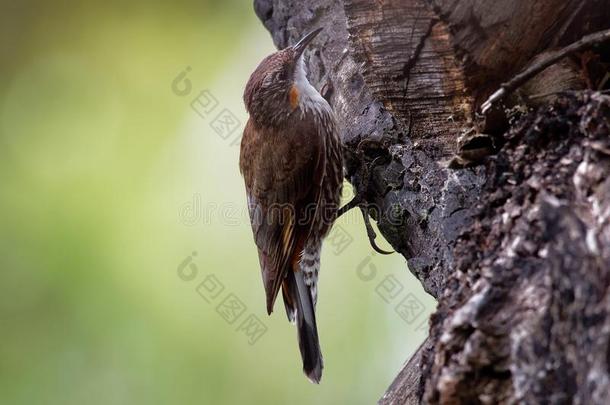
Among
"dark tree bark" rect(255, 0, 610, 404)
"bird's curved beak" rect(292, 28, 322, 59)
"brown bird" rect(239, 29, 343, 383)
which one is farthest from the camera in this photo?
"brown bird" rect(239, 29, 343, 383)

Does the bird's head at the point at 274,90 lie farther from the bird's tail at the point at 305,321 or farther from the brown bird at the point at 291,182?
the bird's tail at the point at 305,321

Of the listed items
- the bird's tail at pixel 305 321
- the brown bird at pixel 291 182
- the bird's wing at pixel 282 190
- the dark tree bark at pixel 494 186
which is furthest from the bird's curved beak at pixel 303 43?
the bird's tail at pixel 305 321

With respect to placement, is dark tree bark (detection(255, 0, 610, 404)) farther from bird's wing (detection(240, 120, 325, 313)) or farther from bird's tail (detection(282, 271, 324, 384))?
bird's tail (detection(282, 271, 324, 384))

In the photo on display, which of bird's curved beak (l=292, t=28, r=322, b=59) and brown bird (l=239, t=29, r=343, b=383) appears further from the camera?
brown bird (l=239, t=29, r=343, b=383)

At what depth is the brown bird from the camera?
12.3 ft

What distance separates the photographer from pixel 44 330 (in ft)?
13.8

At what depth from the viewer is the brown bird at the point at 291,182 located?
3.76 meters

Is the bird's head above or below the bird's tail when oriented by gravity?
above

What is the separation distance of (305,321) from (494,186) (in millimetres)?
2159

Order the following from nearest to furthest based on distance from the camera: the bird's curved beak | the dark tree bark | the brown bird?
the dark tree bark → the bird's curved beak → the brown bird

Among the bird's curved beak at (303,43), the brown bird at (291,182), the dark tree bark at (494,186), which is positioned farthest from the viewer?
the brown bird at (291,182)

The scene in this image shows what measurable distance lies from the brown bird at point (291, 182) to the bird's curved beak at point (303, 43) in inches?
4.8

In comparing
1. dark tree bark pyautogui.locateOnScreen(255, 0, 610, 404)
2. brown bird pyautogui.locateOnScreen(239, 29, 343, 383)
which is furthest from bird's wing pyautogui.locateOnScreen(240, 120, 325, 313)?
dark tree bark pyautogui.locateOnScreen(255, 0, 610, 404)

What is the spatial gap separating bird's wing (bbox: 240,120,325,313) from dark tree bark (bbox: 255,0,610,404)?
0.92m
